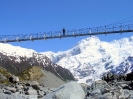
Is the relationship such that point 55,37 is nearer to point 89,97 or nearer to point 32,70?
point 32,70

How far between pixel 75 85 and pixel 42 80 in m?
43.4

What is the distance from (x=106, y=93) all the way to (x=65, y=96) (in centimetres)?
194

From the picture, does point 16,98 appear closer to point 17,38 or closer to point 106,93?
point 106,93

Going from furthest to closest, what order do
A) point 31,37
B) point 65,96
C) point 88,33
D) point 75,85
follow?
point 31,37 → point 88,33 → point 75,85 → point 65,96

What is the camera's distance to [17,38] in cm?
5722

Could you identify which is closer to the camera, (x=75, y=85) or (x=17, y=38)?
(x=75, y=85)

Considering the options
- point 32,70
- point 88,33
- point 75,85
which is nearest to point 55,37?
point 88,33

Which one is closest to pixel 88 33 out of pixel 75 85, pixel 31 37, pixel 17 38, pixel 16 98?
pixel 31 37

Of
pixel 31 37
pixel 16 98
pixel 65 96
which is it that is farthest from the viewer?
pixel 31 37

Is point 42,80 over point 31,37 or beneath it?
beneath

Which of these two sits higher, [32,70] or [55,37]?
[55,37]

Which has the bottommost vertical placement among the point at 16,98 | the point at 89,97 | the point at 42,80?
the point at 42,80

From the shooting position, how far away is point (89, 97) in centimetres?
1374

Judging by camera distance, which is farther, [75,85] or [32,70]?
[32,70]
